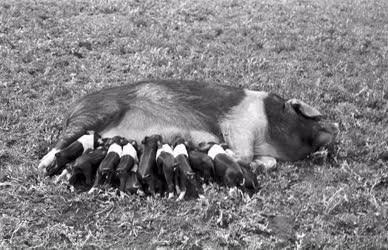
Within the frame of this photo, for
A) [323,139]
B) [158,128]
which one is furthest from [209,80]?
[323,139]

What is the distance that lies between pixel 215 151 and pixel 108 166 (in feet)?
3.45

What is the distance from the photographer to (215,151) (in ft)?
19.0

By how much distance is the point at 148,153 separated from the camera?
18.5 feet

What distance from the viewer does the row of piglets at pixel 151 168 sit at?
5.46 m

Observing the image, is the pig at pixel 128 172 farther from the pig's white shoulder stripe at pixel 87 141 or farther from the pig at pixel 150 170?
the pig's white shoulder stripe at pixel 87 141

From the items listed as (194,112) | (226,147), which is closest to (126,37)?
(194,112)

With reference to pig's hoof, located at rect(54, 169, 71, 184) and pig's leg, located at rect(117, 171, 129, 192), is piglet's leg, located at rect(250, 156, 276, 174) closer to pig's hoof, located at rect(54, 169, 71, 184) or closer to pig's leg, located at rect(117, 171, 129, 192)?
pig's leg, located at rect(117, 171, 129, 192)

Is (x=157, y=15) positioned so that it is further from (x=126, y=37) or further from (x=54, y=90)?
(x=54, y=90)

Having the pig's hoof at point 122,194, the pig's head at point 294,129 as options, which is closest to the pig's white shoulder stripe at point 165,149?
the pig's hoof at point 122,194

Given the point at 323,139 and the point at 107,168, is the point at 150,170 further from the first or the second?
the point at 323,139

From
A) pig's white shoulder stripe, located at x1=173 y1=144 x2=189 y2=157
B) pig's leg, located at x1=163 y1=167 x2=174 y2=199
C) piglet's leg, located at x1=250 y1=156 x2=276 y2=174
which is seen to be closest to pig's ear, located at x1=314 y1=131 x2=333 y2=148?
piglet's leg, located at x1=250 y1=156 x2=276 y2=174

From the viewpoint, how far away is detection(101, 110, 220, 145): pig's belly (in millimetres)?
6301

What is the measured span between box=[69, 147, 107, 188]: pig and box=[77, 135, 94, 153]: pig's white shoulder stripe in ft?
0.38

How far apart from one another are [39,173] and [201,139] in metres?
1.71
